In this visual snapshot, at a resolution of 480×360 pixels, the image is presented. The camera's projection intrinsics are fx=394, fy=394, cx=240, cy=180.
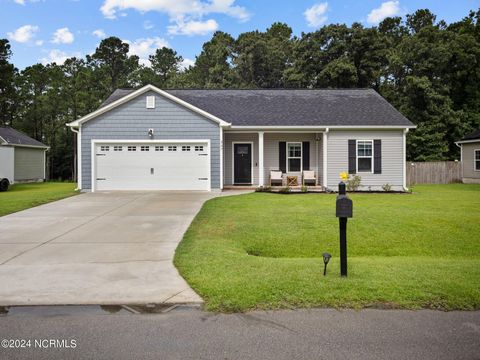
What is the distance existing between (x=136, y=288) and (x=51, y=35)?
2300 cm

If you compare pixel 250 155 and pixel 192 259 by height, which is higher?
pixel 250 155

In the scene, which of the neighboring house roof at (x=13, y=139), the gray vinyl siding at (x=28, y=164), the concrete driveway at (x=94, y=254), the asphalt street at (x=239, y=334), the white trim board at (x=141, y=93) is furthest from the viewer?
the gray vinyl siding at (x=28, y=164)

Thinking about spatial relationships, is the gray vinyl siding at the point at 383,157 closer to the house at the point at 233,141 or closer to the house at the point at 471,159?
the house at the point at 233,141

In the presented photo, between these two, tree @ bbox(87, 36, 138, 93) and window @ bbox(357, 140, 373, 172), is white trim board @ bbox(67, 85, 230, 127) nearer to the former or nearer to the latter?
window @ bbox(357, 140, 373, 172)

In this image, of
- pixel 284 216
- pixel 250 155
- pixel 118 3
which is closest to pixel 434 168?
pixel 250 155

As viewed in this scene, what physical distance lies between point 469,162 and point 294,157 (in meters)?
12.2

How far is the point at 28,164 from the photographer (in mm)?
26484

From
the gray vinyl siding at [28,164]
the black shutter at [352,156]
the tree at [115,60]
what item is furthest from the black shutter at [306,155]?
the tree at [115,60]

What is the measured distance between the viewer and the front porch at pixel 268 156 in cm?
1834

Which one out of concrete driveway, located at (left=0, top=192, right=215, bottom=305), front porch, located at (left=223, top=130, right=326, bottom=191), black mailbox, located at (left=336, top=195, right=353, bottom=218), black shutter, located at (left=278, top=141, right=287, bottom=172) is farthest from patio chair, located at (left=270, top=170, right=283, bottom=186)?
black mailbox, located at (left=336, top=195, right=353, bottom=218)

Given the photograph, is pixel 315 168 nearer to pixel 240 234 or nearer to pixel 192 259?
pixel 240 234

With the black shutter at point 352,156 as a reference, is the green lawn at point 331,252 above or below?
below

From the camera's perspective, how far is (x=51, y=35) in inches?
911

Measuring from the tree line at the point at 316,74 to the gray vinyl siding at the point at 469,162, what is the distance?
4.85m
